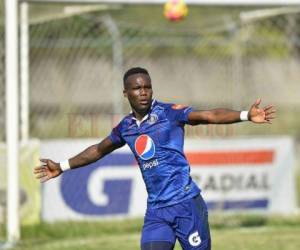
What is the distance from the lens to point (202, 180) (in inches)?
551

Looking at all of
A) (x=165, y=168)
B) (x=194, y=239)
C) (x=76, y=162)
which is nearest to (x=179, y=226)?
(x=194, y=239)

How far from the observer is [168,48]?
59.7 feet

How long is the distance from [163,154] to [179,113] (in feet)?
1.08

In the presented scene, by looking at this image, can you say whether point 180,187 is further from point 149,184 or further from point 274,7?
point 274,7

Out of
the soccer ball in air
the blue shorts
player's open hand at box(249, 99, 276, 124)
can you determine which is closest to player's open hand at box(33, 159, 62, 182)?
the blue shorts

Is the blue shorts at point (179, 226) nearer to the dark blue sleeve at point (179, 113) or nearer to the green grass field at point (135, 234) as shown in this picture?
the dark blue sleeve at point (179, 113)

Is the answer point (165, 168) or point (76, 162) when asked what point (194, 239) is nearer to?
point (165, 168)

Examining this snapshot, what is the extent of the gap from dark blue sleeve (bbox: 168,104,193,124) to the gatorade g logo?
0.24 m

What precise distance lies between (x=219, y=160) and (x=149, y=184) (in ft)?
23.8

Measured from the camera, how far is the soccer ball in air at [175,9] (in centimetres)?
1196

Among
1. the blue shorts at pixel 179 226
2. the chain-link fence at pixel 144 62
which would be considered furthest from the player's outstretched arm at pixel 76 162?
the chain-link fence at pixel 144 62

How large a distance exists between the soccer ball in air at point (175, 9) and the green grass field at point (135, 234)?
9.53 ft

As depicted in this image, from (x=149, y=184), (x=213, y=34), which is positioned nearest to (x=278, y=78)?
(x=213, y=34)

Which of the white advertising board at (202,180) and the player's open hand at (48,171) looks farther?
the white advertising board at (202,180)
